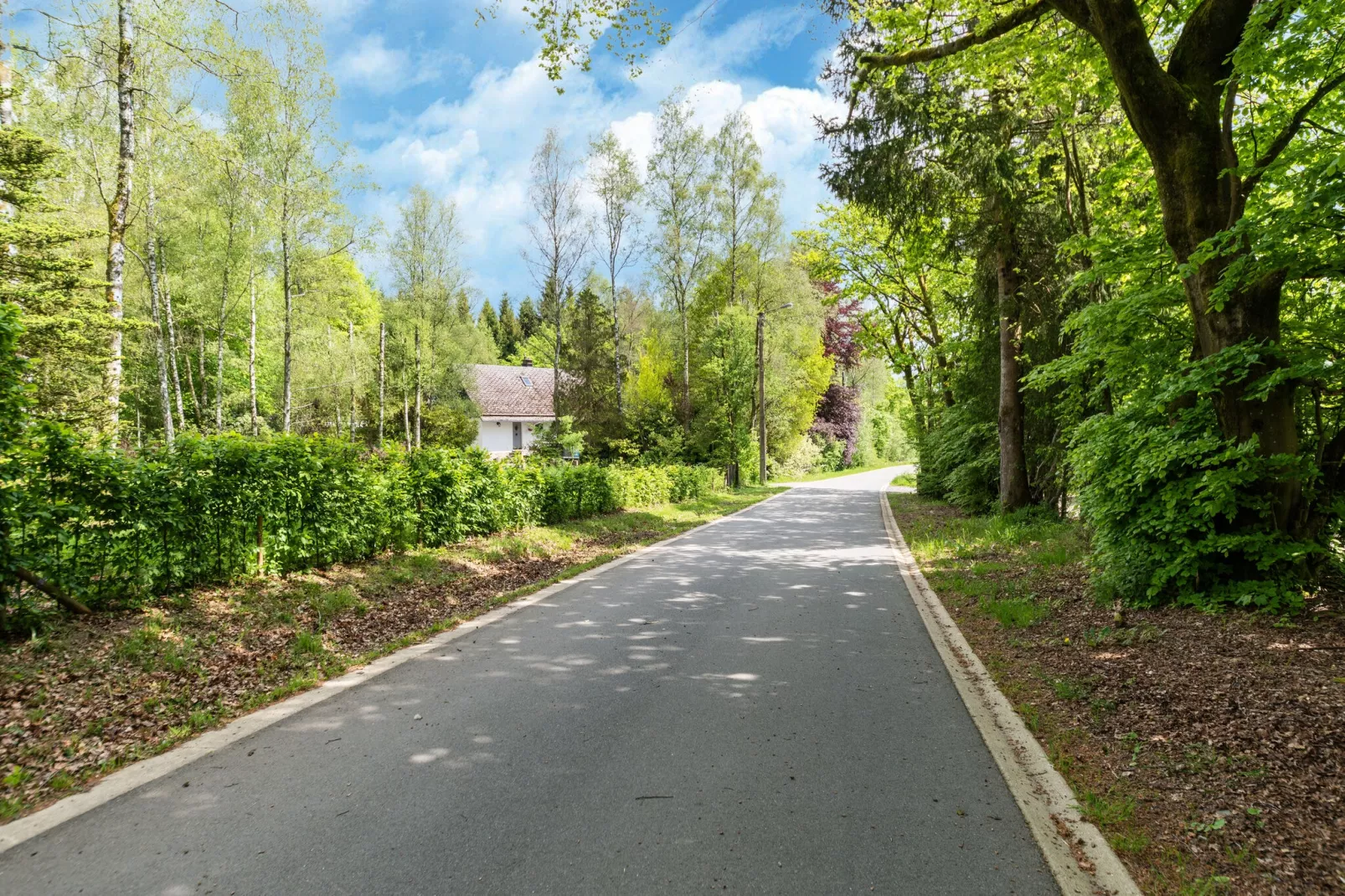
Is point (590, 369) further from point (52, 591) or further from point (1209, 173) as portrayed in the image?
point (1209, 173)

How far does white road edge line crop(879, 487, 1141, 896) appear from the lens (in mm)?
2709

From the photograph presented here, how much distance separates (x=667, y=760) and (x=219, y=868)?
207cm

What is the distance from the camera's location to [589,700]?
15.1 feet

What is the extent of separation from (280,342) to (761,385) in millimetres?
24014

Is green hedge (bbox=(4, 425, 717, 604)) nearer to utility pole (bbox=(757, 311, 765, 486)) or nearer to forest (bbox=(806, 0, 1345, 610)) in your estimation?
forest (bbox=(806, 0, 1345, 610))

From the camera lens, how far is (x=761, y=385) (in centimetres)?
2948

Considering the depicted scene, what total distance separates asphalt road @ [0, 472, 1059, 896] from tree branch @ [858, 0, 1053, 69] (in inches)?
264

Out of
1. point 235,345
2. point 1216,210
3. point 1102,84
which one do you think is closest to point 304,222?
point 235,345

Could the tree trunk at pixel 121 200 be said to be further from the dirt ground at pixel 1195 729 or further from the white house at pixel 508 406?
the white house at pixel 508 406

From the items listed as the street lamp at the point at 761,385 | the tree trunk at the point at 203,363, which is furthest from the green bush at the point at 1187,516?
the tree trunk at the point at 203,363

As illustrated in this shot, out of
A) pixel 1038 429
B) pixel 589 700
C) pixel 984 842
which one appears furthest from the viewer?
pixel 1038 429

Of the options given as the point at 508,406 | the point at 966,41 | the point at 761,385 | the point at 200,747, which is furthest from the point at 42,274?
the point at 508,406

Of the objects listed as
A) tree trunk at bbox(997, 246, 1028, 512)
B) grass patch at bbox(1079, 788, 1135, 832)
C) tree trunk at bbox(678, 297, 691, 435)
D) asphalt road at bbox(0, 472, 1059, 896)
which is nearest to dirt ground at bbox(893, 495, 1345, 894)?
grass patch at bbox(1079, 788, 1135, 832)

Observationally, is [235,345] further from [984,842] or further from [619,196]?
[984,842]
